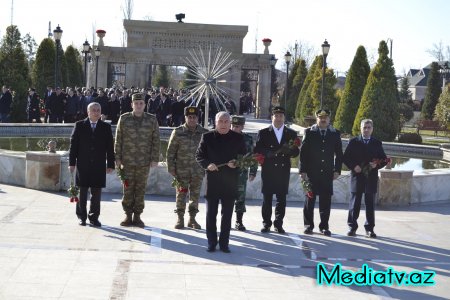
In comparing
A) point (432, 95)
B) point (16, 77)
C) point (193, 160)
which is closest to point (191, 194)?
point (193, 160)

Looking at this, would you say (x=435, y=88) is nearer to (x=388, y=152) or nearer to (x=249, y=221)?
(x=388, y=152)

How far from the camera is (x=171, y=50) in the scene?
37812mm

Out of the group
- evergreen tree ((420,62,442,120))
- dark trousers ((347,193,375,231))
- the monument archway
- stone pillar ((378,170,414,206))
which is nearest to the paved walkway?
dark trousers ((347,193,375,231))

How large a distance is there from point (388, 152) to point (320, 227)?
14091 mm

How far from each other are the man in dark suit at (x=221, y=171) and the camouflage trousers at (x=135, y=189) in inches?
54.7

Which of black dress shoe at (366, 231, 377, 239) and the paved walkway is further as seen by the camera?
black dress shoe at (366, 231, 377, 239)

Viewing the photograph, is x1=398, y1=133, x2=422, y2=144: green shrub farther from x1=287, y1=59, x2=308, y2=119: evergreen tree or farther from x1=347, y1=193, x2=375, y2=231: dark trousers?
x1=347, y1=193, x2=375, y2=231: dark trousers

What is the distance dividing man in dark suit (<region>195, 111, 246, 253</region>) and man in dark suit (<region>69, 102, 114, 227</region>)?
176 centimetres

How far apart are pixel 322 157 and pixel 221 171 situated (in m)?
1.90

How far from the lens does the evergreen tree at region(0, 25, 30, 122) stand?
27.9m

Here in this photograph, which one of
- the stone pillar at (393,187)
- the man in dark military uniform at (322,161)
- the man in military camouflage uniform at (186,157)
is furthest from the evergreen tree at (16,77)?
the man in dark military uniform at (322,161)

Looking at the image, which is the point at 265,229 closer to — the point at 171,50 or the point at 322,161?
the point at 322,161

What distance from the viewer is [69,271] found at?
7234 millimetres

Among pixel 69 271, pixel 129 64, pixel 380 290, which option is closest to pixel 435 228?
pixel 380 290
